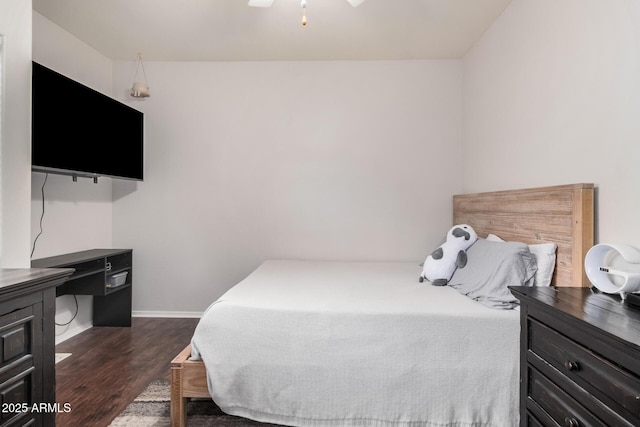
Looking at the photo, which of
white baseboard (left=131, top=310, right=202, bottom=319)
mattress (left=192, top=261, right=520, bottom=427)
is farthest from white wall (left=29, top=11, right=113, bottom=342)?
mattress (left=192, top=261, right=520, bottom=427)

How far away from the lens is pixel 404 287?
2424 mm

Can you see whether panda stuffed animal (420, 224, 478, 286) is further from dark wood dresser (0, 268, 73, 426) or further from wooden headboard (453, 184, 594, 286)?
dark wood dresser (0, 268, 73, 426)

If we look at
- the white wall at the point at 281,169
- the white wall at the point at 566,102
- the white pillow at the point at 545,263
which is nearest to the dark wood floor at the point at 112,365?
the white wall at the point at 281,169

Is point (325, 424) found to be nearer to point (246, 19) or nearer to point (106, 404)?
point (106, 404)

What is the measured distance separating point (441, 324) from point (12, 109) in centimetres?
241

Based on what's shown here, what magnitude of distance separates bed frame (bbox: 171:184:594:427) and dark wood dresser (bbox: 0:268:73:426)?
0.55 metres

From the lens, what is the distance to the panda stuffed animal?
2492 mm

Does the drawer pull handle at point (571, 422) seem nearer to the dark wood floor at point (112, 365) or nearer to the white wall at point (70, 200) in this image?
the dark wood floor at point (112, 365)

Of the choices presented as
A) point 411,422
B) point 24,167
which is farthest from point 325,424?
point 24,167

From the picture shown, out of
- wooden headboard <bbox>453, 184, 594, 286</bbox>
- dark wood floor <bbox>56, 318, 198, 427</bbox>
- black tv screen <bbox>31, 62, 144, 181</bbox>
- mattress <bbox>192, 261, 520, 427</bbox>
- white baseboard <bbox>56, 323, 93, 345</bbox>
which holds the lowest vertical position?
dark wood floor <bbox>56, 318, 198, 427</bbox>

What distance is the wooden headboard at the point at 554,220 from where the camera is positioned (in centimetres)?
180

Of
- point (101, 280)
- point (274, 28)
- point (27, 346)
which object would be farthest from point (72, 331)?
point (274, 28)

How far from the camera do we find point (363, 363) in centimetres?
180

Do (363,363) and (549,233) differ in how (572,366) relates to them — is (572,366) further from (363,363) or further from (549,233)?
(549,233)
